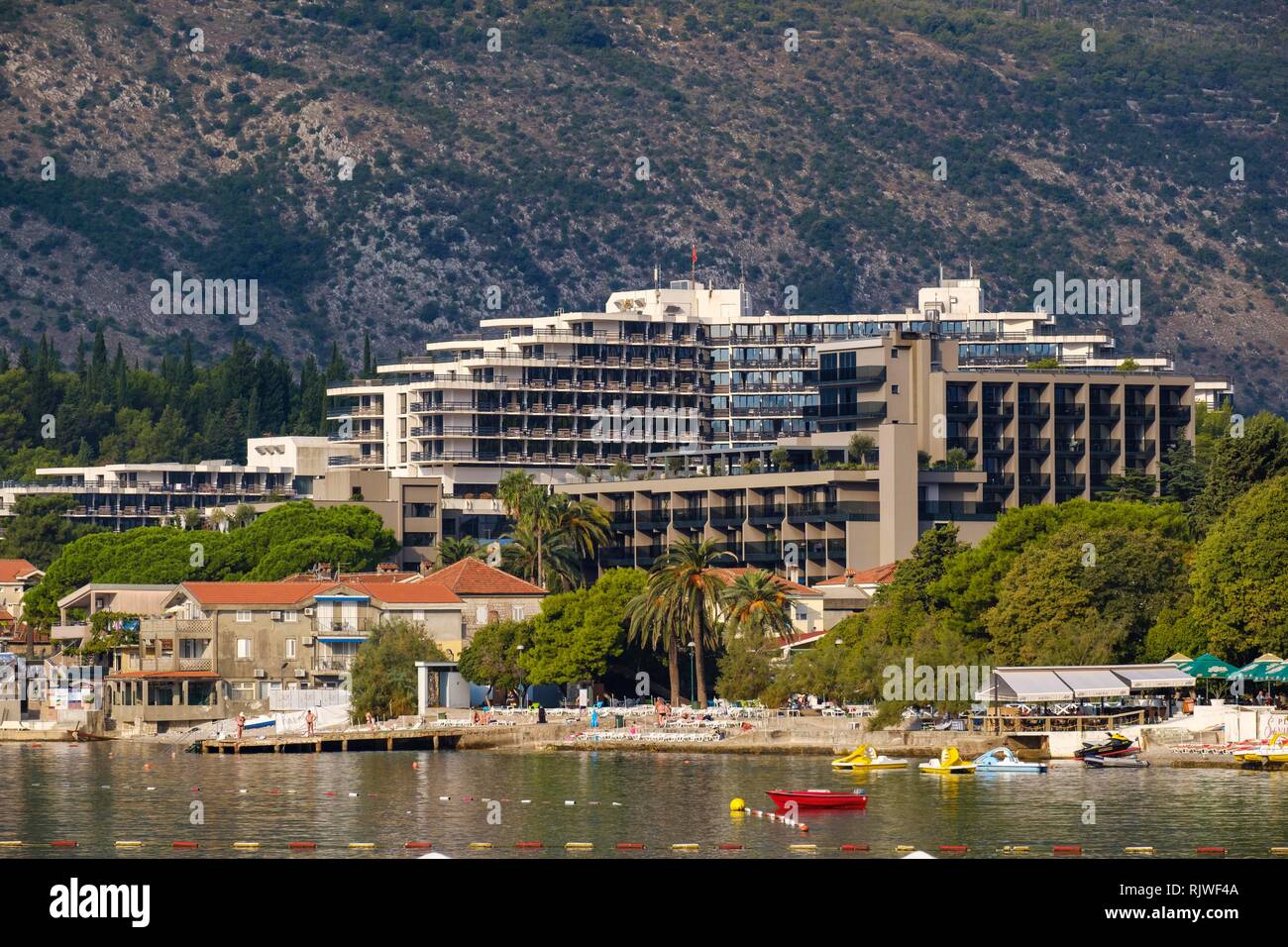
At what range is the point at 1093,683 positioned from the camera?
11544 cm

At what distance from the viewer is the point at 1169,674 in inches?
4636

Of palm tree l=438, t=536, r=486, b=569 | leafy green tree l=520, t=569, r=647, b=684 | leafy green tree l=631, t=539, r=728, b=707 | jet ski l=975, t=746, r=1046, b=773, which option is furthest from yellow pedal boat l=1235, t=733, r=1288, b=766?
palm tree l=438, t=536, r=486, b=569

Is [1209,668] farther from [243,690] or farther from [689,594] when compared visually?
[243,690]

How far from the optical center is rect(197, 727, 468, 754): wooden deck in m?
133

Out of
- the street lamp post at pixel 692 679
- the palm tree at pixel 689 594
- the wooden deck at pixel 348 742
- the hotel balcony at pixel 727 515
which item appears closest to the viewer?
the wooden deck at pixel 348 742

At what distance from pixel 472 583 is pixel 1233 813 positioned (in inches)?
3216

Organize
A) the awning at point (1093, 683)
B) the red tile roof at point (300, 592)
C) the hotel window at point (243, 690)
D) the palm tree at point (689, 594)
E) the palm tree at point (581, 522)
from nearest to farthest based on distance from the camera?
the awning at point (1093, 683)
the palm tree at point (689, 594)
the hotel window at point (243, 690)
the red tile roof at point (300, 592)
the palm tree at point (581, 522)

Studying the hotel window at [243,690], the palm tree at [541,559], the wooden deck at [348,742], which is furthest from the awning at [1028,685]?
the palm tree at [541,559]

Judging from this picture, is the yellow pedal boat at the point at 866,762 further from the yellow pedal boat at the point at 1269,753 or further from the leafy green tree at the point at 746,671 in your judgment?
the leafy green tree at the point at 746,671

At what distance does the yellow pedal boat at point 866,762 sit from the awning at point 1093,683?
364 inches
